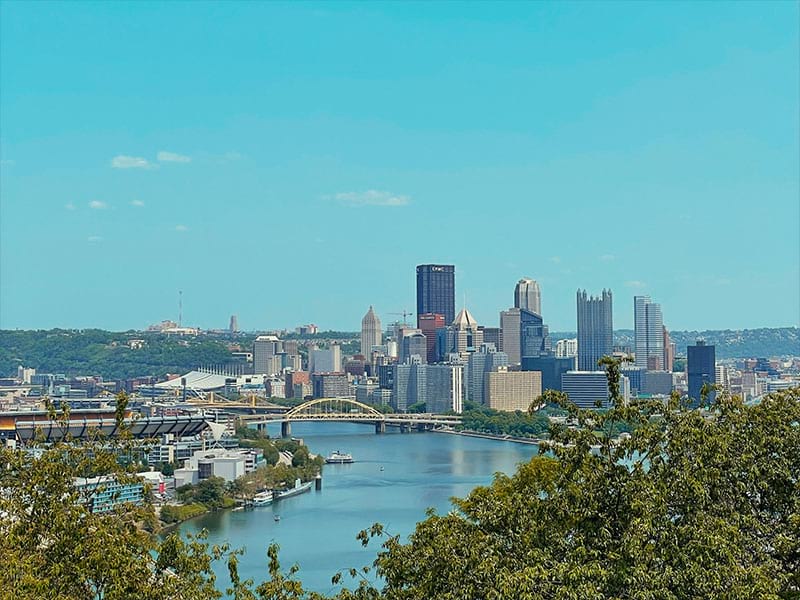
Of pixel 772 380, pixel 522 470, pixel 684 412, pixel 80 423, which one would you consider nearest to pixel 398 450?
pixel 80 423

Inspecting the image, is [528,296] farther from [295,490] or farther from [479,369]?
[295,490]

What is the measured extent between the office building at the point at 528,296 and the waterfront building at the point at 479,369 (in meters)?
16.6

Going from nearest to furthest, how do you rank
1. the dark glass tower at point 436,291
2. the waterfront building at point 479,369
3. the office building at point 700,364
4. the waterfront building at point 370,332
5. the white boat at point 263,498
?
the white boat at point 263,498 → the office building at point 700,364 → the waterfront building at point 479,369 → the dark glass tower at point 436,291 → the waterfront building at point 370,332

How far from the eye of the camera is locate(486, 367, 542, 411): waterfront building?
4606 centimetres

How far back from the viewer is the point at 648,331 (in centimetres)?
6075

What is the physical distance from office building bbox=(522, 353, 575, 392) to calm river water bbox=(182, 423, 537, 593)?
54.7 ft

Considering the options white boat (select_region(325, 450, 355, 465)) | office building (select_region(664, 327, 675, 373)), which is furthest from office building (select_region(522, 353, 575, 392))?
white boat (select_region(325, 450, 355, 465))

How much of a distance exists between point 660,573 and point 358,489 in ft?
57.3

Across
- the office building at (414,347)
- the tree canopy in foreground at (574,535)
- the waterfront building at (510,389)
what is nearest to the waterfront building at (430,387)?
the waterfront building at (510,389)

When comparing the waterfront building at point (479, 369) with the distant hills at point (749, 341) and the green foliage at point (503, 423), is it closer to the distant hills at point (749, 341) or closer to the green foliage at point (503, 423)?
the green foliage at point (503, 423)

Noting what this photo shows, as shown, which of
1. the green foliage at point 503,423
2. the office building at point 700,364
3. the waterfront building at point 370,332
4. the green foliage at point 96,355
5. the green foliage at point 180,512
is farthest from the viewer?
the waterfront building at point 370,332

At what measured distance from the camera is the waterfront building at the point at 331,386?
5069 cm

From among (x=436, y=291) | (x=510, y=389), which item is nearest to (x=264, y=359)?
(x=436, y=291)

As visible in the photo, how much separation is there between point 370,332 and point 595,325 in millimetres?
16358
